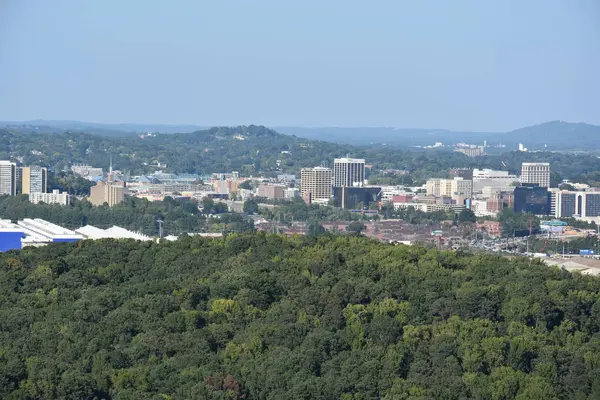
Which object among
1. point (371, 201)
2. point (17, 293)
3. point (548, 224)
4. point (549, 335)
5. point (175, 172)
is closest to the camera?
point (549, 335)

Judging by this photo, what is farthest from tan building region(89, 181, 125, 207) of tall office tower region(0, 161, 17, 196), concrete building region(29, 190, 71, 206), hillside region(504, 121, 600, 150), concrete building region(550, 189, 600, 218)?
hillside region(504, 121, 600, 150)

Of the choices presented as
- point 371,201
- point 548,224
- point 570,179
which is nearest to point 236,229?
point 548,224

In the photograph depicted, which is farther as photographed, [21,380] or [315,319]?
[315,319]

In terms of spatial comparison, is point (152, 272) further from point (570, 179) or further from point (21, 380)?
point (570, 179)

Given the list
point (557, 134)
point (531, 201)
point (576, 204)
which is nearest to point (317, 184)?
point (531, 201)

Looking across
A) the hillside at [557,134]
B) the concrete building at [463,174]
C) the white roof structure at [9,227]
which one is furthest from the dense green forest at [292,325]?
the hillside at [557,134]

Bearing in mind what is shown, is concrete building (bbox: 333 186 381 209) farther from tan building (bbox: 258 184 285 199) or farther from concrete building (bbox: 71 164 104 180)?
concrete building (bbox: 71 164 104 180)

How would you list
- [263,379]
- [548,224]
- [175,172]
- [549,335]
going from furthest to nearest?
[175,172] < [548,224] < [549,335] < [263,379]
